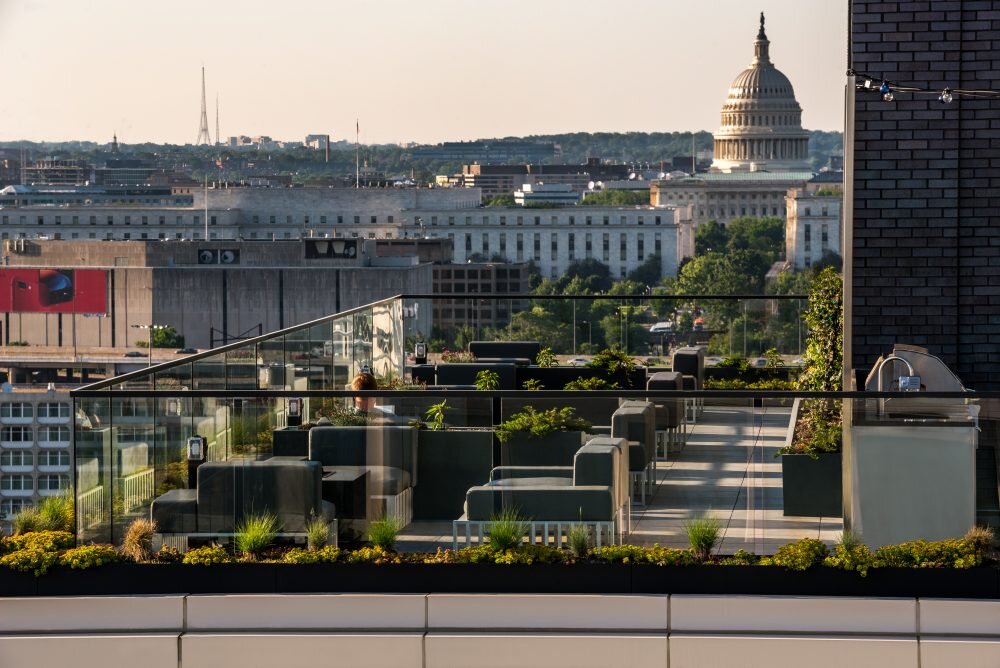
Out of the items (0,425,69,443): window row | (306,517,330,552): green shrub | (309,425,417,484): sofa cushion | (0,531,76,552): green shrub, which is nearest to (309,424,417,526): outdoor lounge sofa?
(309,425,417,484): sofa cushion

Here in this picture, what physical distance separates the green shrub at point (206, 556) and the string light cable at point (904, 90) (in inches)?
136

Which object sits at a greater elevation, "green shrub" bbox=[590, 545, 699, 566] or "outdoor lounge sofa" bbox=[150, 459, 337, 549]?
"outdoor lounge sofa" bbox=[150, 459, 337, 549]

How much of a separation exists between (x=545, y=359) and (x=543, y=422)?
474cm

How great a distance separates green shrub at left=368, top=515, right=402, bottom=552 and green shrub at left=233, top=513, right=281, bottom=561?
357mm

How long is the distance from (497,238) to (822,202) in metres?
26.7

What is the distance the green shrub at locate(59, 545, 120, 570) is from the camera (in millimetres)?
6184

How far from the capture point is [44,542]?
20.5 ft

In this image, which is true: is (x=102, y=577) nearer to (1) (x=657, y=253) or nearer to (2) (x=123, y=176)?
(1) (x=657, y=253)

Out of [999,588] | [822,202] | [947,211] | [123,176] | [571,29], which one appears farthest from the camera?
[123,176]

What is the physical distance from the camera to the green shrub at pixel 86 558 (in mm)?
6184

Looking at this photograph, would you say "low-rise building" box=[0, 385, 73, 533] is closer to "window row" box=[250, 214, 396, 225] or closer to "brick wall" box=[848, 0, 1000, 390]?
"window row" box=[250, 214, 396, 225]

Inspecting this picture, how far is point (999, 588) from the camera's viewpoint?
19.8 feet

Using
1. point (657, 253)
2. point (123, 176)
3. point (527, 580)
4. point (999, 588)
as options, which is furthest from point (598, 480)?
point (123, 176)

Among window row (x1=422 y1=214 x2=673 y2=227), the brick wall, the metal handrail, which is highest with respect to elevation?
window row (x1=422 y1=214 x2=673 y2=227)
